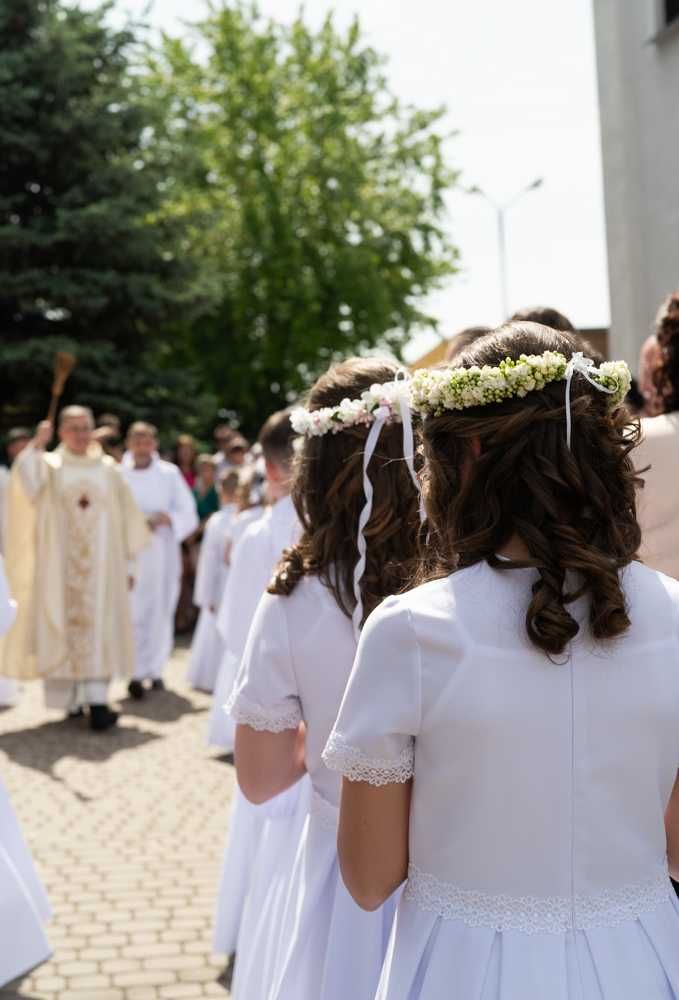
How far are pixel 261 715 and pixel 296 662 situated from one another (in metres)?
0.14

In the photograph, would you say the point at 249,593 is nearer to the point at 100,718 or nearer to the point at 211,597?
the point at 100,718

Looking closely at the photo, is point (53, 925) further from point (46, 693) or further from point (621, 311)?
point (621, 311)

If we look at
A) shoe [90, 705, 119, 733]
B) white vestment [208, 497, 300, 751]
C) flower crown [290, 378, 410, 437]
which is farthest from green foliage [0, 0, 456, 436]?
flower crown [290, 378, 410, 437]

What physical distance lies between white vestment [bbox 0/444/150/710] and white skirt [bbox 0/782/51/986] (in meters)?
5.28

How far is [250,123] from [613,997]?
3065 cm

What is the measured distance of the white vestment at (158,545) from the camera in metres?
11.8

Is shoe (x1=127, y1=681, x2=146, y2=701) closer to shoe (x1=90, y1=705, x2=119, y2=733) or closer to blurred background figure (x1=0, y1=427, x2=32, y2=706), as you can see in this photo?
blurred background figure (x1=0, y1=427, x2=32, y2=706)

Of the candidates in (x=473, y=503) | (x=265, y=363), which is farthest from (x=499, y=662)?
(x=265, y=363)

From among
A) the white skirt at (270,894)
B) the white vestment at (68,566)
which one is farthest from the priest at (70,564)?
the white skirt at (270,894)

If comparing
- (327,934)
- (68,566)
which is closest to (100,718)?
Result: (68,566)

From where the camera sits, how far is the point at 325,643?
2.76 m

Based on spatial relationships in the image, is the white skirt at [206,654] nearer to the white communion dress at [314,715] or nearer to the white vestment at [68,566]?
the white vestment at [68,566]

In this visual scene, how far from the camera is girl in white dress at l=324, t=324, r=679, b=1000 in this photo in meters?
1.86

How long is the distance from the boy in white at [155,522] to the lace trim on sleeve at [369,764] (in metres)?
9.92
